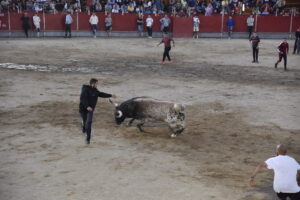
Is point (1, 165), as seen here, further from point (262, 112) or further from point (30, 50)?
point (30, 50)

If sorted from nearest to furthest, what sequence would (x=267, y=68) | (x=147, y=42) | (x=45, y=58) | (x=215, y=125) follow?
(x=215, y=125)
(x=267, y=68)
(x=45, y=58)
(x=147, y=42)

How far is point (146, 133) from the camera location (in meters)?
12.2

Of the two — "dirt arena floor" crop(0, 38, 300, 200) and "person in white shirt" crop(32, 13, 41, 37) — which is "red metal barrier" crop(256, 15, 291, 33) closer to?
"dirt arena floor" crop(0, 38, 300, 200)

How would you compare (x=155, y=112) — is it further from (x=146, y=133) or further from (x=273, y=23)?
(x=273, y=23)

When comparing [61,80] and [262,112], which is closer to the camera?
[262,112]

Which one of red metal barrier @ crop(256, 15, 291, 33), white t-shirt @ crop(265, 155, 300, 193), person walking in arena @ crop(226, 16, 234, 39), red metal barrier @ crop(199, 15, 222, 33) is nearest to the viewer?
white t-shirt @ crop(265, 155, 300, 193)

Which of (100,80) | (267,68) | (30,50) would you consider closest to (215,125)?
(100,80)

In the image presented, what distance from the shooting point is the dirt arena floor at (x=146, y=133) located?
28.8ft

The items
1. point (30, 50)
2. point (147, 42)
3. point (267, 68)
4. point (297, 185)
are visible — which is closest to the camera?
point (297, 185)

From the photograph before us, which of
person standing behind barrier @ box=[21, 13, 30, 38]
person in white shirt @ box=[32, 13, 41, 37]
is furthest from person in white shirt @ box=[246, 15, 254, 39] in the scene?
person standing behind barrier @ box=[21, 13, 30, 38]

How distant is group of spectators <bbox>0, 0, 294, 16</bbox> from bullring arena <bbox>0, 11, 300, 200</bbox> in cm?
1144

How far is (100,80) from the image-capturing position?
19.1 meters

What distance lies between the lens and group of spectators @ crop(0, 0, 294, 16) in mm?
35344

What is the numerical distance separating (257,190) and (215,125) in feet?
14.6
